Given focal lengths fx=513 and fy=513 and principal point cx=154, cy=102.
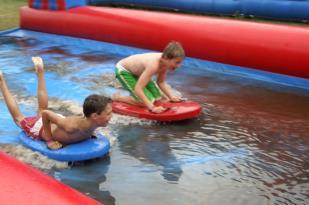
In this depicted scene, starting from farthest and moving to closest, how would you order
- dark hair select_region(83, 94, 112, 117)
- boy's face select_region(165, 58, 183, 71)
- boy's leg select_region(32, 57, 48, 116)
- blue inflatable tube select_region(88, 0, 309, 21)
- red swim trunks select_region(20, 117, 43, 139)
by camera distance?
1. blue inflatable tube select_region(88, 0, 309, 21)
2. boy's face select_region(165, 58, 183, 71)
3. boy's leg select_region(32, 57, 48, 116)
4. red swim trunks select_region(20, 117, 43, 139)
5. dark hair select_region(83, 94, 112, 117)

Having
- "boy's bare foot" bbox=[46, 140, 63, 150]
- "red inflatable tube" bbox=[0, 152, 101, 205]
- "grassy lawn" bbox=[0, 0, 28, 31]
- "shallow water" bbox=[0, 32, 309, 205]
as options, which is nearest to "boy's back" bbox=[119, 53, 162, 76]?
"shallow water" bbox=[0, 32, 309, 205]

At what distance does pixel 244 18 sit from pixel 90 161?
7.26 metres

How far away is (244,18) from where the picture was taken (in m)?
10.1

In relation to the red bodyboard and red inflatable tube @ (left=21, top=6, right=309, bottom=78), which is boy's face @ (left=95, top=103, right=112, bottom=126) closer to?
the red bodyboard

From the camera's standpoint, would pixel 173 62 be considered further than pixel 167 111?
No

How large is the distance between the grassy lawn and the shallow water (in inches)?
154

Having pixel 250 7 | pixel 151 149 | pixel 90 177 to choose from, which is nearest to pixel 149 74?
pixel 151 149

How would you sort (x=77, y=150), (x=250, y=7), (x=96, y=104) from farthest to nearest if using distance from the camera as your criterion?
(x=250, y=7)
(x=77, y=150)
(x=96, y=104)

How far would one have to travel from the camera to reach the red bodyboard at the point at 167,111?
426 cm

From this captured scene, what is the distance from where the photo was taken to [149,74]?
14.4ft

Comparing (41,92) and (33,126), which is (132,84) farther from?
(33,126)

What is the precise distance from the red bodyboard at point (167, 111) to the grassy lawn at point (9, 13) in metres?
5.56

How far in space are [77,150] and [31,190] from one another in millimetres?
1387

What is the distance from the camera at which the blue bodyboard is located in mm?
3385
